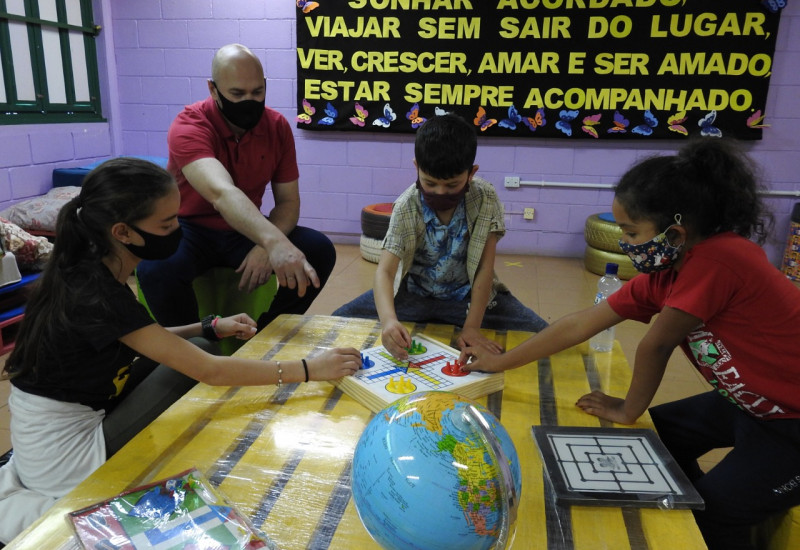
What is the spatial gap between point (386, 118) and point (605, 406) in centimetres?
328

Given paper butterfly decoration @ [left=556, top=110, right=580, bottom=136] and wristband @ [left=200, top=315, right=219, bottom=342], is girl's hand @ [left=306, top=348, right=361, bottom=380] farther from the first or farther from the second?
paper butterfly decoration @ [left=556, top=110, right=580, bottom=136]

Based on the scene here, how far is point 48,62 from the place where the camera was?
3.76 meters

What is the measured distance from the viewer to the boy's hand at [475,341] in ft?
4.84

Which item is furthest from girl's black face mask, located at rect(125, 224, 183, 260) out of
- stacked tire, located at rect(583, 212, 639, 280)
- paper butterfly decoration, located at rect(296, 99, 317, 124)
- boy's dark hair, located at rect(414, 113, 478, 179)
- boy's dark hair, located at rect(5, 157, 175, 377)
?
paper butterfly decoration, located at rect(296, 99, 317, 124)

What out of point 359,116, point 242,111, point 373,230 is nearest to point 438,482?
point 242,111

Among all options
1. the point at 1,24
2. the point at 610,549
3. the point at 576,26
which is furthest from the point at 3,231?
the point at 576,26

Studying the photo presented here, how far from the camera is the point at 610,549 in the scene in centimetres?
83

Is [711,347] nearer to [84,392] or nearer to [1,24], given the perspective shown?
[84,392]

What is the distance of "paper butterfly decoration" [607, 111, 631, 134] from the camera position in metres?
3.88

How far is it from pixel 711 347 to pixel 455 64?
3175 mm

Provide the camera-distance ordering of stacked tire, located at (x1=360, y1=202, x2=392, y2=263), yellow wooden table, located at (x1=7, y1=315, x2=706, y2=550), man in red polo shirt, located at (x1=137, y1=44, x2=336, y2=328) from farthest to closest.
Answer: stacked tire, located at (x1=360, y1=202, x2=392, y2=263) → man in red polo shirt, located at (x1=137, y1=44, x2=336, y2=328) → yellow wooden table, located at (x1=7, y1=315, x2=706, y2=550)

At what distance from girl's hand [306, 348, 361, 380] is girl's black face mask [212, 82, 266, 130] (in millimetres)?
1196

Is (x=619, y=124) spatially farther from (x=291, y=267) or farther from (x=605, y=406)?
(x=605, y=406)

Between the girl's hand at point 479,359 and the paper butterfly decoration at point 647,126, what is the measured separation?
3044mm
